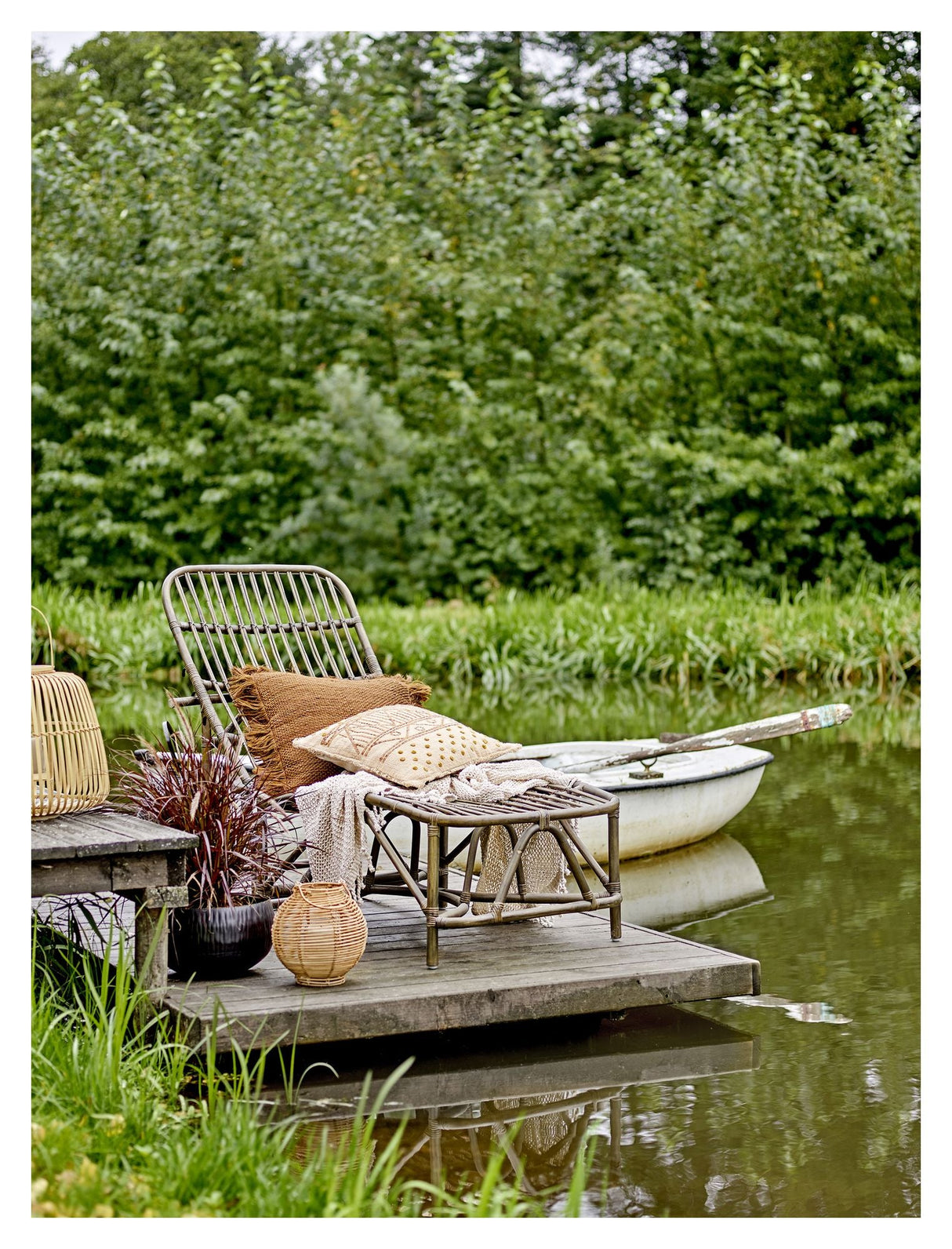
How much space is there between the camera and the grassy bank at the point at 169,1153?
229cm

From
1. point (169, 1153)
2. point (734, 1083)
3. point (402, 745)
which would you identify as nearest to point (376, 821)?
point (402, 745)

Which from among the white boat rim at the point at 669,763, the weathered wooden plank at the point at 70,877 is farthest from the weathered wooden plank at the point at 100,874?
the white boat rim at the point at 669,763

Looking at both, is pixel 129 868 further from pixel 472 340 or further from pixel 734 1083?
pixel 472 340

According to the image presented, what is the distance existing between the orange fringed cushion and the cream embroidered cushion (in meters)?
0.06

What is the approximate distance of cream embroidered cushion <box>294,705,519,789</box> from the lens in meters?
3.87

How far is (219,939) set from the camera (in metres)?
3.43

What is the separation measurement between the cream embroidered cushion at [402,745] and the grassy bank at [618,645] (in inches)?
243

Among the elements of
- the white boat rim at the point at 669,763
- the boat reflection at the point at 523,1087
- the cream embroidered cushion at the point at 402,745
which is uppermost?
the cream embroidered cushion at the point at 402,745

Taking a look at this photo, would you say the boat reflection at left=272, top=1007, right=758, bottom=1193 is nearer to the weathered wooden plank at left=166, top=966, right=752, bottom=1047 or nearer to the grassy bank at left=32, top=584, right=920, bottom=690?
the weathered wooden plank at left=166, top=966, right=752, bottom=1047

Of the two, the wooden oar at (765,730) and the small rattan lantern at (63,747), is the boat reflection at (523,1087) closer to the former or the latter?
the small rattan lantern at (63,747)

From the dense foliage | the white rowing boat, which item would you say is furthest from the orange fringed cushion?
the dense foliage

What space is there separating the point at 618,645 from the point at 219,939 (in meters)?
7.42

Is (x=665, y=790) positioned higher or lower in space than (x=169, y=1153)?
higher
